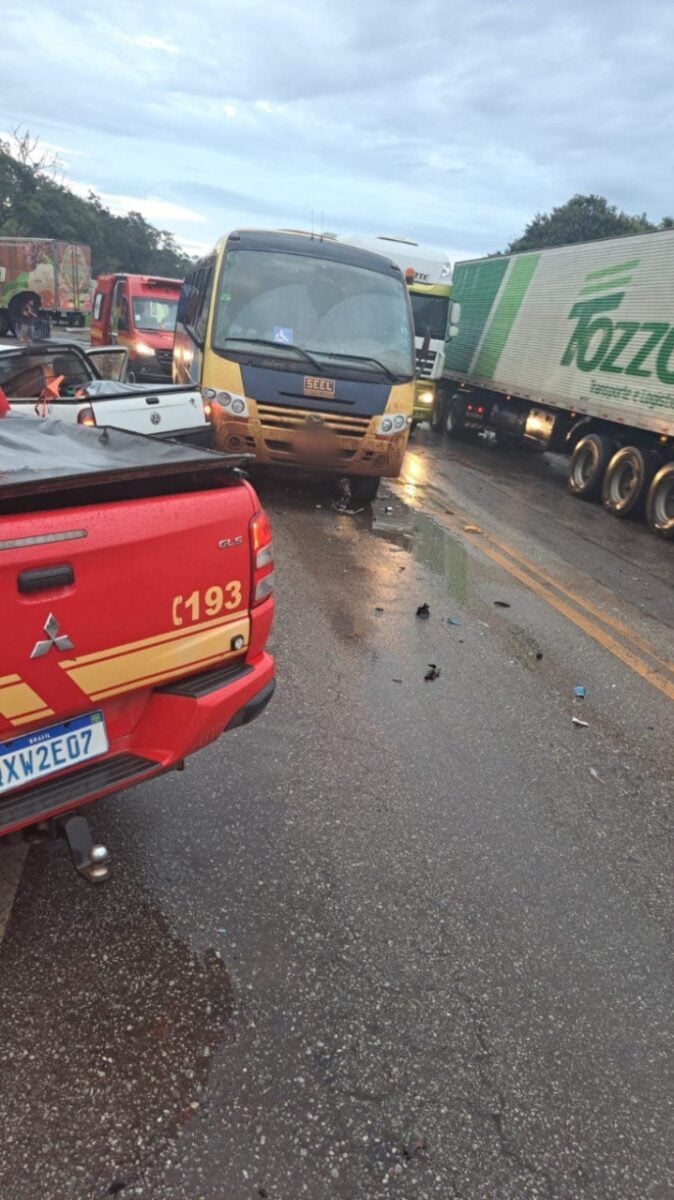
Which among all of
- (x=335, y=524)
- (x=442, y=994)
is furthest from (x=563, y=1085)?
(x=335, y=524)

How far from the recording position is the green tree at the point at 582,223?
4956cm

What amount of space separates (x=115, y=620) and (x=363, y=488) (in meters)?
6.87

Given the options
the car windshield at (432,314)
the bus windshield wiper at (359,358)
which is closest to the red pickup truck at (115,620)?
the bus windshield wiper at (359,358)

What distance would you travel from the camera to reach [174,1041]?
2.14 metres

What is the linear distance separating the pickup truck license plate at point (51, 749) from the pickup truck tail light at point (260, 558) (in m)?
0.71

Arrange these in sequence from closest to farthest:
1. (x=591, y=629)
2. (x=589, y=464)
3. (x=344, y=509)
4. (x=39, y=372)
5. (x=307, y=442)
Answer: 1. (x=591, y=629)
2. (x=39, y=372)
3. (x=307, y=442)
4. (x=344, y=509)
5. (x=589, y=464)

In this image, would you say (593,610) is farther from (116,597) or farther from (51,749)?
(51,749)

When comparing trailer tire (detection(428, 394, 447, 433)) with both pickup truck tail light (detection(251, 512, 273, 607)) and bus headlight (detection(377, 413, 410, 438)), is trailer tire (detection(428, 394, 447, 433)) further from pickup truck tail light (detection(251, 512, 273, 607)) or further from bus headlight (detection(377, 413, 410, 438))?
pickup truck tail light (detection(251, 512, 273, 607))

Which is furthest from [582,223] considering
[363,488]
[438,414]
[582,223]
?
[363,488]

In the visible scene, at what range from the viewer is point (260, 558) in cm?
263

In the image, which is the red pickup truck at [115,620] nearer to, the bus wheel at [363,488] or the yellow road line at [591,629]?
the yellow road line at [591,629]

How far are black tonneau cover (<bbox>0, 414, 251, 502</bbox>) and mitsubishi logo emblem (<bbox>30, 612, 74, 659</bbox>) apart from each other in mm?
338

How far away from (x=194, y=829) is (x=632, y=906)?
175 centimetres

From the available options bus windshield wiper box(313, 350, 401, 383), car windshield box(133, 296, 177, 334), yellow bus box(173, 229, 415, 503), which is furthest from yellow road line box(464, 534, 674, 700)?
car windshield box(133, 296, 177, 334)
